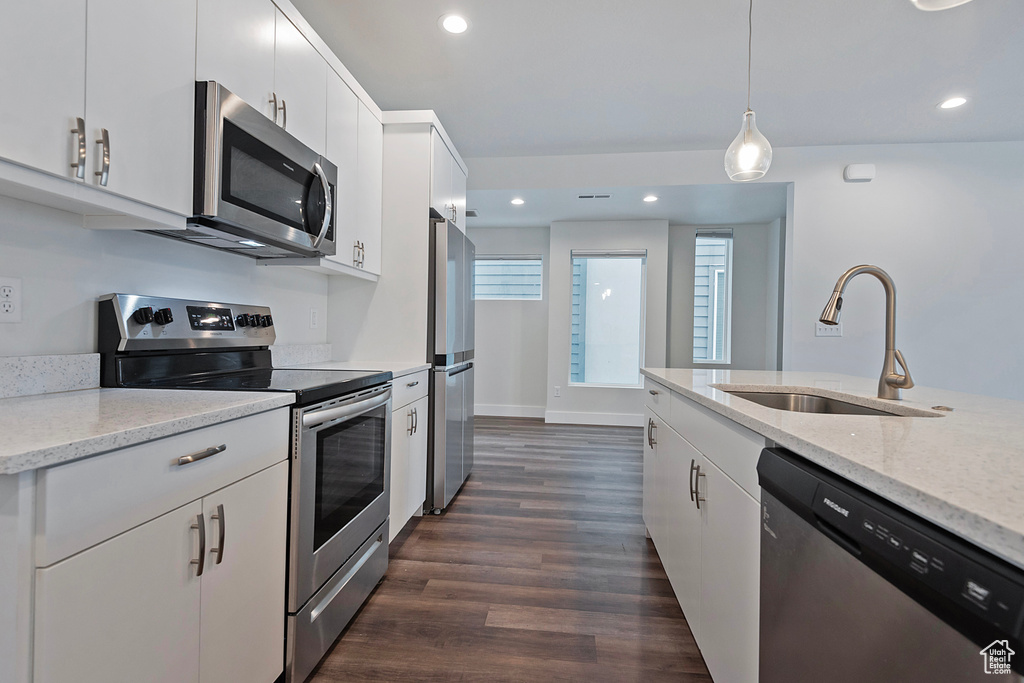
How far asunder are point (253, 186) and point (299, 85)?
616 mm

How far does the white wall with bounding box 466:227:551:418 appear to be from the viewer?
580 cm

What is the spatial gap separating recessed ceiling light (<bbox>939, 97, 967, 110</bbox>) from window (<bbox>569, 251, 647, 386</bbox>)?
2.74 m

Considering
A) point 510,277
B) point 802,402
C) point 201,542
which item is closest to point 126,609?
point 201,542

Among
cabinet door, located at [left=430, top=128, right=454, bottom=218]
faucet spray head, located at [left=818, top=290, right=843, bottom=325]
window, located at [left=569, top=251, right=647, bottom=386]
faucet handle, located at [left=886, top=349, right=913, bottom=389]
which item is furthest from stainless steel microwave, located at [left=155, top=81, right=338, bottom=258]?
window, located at [left=569, top=251, right=647, bottom=386]

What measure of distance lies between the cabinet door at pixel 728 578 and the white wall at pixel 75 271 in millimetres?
1925

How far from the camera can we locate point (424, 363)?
268cm

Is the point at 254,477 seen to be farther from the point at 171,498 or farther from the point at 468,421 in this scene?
the point at 468,421

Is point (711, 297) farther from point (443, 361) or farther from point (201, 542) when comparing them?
point (201, 542)

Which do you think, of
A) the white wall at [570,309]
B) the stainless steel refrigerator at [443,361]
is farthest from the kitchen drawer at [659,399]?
the white wall at [570,309]

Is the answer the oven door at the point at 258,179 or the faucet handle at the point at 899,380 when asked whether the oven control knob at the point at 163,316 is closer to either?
the oven door at the point at 258,179

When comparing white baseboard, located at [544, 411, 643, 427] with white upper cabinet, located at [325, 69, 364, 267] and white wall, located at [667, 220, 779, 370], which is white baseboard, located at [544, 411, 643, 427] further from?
white upper cabinet, located at [325, 69, 364, 267]

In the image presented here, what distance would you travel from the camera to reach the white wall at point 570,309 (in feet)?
17.5

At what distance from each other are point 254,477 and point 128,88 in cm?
103

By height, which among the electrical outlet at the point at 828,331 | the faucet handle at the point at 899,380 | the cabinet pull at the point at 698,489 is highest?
the electrical outlet at the point at 828,331
